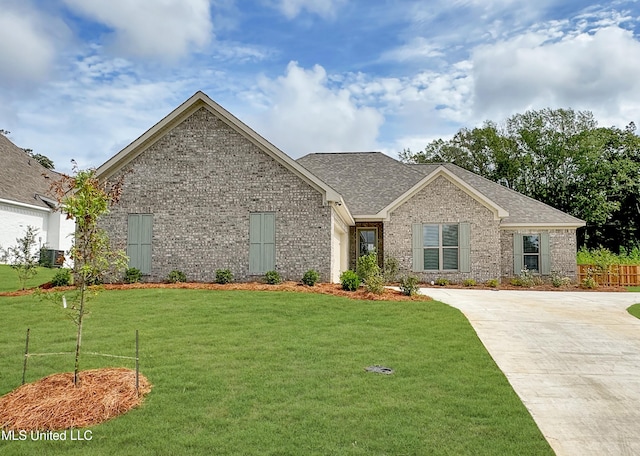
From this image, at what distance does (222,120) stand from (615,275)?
1971 cm

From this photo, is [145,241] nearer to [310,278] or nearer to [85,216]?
[310,278]

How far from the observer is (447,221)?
69.6ft

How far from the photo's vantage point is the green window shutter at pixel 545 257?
22516mm

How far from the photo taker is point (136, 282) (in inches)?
640

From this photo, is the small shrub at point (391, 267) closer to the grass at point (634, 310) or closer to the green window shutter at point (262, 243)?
the green window shutter at point (262, 243)

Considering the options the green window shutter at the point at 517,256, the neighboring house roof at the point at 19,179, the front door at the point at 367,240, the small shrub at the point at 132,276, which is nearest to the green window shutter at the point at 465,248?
the green window shutter at the point at 517,256

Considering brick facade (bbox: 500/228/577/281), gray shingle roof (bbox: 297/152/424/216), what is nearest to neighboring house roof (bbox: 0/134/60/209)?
gray shingle roof (bbox: 297/152/424/216)

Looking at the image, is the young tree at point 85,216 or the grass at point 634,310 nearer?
the young tree at point 85,216

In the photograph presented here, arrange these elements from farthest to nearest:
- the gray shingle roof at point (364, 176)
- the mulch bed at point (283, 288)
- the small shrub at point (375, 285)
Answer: the gray shingle roof at point (364, 176) → the small shrub at point (375, 285) → the mulch bed at point (283, 288)

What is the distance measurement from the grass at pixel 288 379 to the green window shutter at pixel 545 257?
1229cm

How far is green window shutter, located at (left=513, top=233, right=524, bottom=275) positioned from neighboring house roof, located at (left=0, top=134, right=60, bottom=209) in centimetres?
2431

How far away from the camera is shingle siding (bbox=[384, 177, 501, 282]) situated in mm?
20953

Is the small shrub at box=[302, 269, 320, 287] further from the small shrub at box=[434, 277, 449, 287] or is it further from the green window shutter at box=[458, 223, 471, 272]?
the green window shutter at box=[458, 223, 471, 272]

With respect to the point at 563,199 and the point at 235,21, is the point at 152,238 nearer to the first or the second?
the point at 235,21
